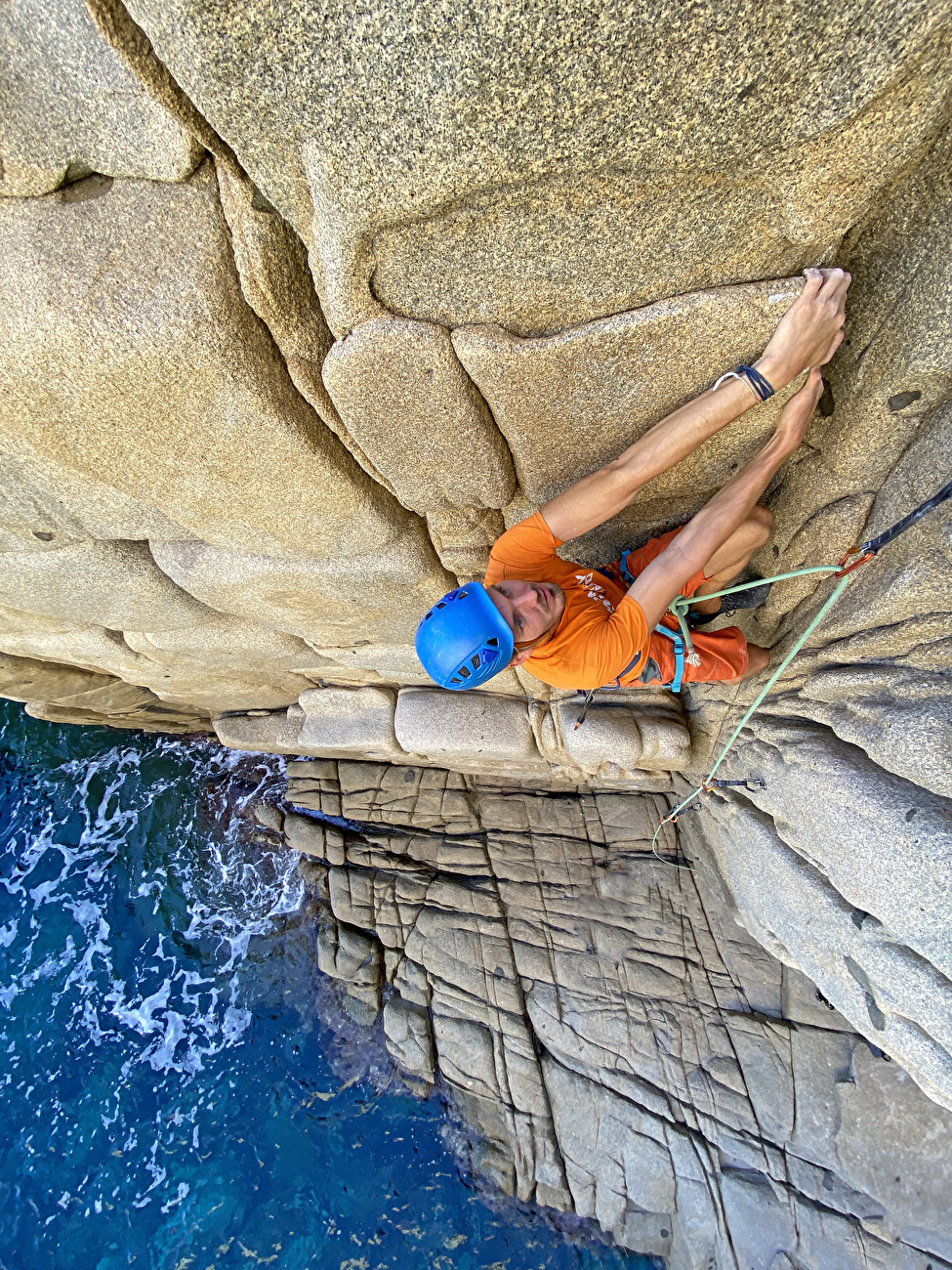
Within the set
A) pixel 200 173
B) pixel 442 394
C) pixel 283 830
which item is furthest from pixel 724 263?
pixel 283 830

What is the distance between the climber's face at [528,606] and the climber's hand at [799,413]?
3.48 feet

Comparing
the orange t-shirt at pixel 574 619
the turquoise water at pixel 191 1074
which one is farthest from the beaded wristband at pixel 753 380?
the turquoise water at pixel 191 1074

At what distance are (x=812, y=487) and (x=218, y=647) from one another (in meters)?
→ 4.07

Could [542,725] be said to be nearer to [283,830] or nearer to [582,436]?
[582,436]

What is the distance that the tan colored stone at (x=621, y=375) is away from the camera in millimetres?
2055

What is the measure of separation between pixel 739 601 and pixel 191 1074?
6.36 meters

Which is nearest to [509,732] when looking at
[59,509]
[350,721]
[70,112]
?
[350,721]

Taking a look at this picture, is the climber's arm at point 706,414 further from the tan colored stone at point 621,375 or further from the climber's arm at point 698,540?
the climber's arm at point 698,540

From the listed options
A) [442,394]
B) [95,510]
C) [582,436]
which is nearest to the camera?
[442,394]

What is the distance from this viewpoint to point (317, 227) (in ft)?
6.31

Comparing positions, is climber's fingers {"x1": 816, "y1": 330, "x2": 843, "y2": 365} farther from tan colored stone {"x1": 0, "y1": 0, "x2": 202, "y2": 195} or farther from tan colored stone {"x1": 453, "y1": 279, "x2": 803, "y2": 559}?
tan colored stone {"x1": 0, "y1": 0, "x2": 202, "y2": 195}

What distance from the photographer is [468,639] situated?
2.57m

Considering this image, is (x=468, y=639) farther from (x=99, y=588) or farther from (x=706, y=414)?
(x=99, y=588)

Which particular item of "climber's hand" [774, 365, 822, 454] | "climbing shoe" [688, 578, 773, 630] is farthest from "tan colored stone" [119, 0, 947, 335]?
"climbing shoe" [688, 578, 773, 630]
